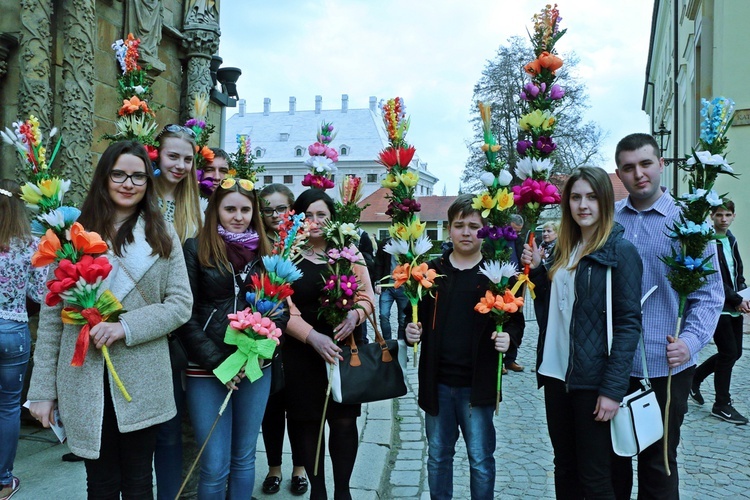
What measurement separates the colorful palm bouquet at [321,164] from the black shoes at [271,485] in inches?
81.8

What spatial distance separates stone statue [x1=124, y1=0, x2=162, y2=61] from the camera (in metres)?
6.60

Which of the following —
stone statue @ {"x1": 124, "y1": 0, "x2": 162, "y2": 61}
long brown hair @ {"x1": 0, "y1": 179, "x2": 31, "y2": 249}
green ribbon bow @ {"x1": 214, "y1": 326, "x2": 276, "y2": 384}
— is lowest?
green ribbon bow @ {"x1": 214, "y1": 326, "x2": 276, "y2": 384}

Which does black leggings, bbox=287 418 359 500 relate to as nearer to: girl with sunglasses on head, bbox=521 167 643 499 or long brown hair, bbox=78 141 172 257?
girl with sunglasses on head, bbox=521 167 643 499

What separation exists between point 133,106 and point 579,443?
315 centimetres

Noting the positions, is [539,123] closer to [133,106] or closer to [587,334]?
[587,334]

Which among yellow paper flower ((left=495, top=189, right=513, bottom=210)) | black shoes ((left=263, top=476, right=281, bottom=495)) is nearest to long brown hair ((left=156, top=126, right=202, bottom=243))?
yellow paper flower ((left=495, top=189, right=513, bottom=210))

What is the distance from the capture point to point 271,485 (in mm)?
4105

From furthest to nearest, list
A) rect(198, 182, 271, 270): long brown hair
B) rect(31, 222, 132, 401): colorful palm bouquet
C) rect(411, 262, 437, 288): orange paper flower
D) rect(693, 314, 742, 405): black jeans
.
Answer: rect(693, 314, 742, 405): black jeans < rect(411, 262, 437, 288): orange paper flower < rect(198, 182, 271, 270): long brown hair < rect(31, 222, 132, 401): colorful palm bouquet

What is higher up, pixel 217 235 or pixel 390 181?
pixel 390 181

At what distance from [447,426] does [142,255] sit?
192 centimetres

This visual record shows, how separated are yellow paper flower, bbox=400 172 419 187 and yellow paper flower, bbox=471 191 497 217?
43 centimetres

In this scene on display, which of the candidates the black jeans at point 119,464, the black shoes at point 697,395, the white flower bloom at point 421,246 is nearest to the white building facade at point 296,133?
the black shoes at point 697,395

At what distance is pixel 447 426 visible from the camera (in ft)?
11.1

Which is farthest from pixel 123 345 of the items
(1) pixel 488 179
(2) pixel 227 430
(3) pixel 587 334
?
(3) pixel 587 334
